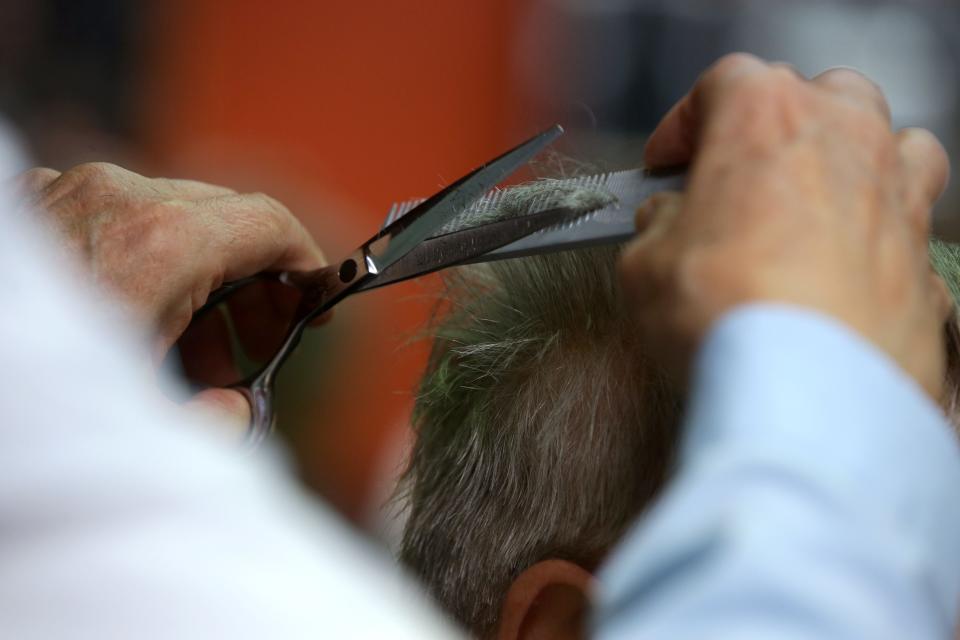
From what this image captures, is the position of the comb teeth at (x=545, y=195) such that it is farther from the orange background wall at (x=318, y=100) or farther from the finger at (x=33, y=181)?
the orange background wall at (x=318, y=100)

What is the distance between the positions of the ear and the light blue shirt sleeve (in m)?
0.38

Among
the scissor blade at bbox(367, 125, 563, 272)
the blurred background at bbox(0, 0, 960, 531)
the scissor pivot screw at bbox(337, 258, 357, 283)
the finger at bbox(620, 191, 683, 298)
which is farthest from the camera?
the blurred background at bbox(0, 0, 960, 531)

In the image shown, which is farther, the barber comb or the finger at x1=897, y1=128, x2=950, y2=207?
the barber comb

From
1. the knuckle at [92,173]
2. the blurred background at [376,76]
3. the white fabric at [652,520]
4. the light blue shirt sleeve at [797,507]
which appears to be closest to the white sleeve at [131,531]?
the white fabric at [652,520]

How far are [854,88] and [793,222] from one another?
17 cm

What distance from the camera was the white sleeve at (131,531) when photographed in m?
0.49

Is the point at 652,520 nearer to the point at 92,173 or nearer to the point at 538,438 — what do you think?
the point at 538,438

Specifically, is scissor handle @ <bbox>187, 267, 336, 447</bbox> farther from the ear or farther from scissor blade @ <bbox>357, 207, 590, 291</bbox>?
the ear

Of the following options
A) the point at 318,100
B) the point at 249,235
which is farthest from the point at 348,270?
the point at 318,100

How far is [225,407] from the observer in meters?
0.95

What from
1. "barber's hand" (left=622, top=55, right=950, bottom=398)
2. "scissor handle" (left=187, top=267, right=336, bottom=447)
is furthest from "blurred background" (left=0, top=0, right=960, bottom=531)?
"barber's hand" (left=622, top=55, right=950, bottom=398)

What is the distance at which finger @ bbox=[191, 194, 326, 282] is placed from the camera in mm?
920

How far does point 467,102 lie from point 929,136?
254 cm

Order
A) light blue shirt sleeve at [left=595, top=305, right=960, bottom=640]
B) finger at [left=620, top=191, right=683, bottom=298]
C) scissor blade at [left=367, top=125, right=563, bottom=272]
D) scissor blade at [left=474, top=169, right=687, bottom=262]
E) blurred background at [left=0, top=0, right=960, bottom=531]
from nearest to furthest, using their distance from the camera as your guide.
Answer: light blue shirt sleeve at [left=595, top=305, right=960, bottom=640]
finger at [left=620, top=191, right=683, bottom=298]
scissor blade at [left=474, top=169, right=687, bottom=262]
scissor blade at [left=367, top=125, right=563, bottom=272]
blurred background at [left=0, top=0, right=960, bottom=531]
